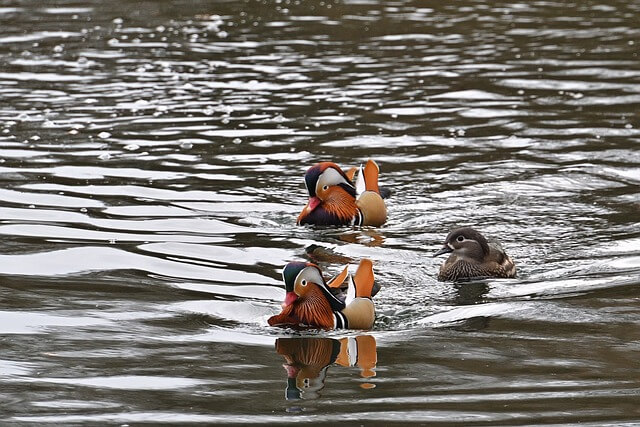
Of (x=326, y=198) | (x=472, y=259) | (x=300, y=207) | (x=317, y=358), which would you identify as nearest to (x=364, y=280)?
(x=317, y=358)

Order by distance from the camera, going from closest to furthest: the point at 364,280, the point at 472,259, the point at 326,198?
the point at 364,280
the point at 472,259
the point at 326,198

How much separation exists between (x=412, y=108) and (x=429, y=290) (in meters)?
7.25

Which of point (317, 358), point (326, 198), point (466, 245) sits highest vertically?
point (326, 198)

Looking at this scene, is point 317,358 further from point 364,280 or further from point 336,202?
point 336,202

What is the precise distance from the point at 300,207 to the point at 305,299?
404 cm

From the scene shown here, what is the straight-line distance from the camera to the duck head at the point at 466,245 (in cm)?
1064

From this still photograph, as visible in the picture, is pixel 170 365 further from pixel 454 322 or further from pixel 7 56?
pixel 7 56

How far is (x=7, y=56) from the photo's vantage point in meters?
21.3

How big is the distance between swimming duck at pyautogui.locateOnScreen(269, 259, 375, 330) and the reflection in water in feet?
0.58

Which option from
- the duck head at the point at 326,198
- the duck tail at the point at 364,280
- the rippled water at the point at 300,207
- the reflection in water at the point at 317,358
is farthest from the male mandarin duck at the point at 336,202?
the reflection in water at the point at 317,358

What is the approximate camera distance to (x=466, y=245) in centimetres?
1068

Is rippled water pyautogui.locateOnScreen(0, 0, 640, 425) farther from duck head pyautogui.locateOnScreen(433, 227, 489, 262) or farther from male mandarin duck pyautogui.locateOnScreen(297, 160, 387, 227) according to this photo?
duck head pyautogui.locateOnScreen(433, 227, 489, 262)

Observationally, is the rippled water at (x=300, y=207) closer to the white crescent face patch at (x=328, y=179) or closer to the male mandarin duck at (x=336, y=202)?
the male mandarin duck at (x=336, y=202)

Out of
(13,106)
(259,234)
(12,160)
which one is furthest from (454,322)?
(13,106)
